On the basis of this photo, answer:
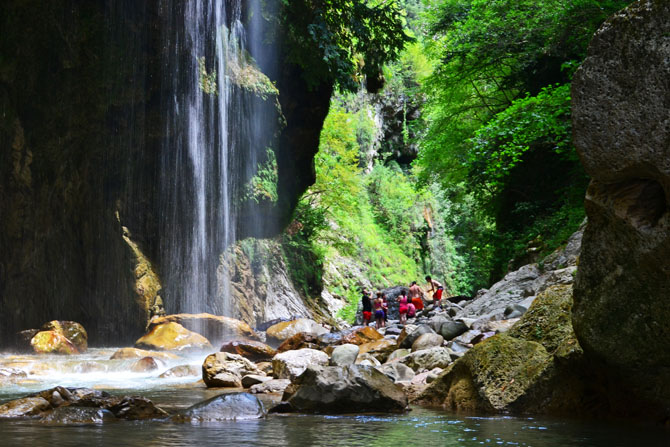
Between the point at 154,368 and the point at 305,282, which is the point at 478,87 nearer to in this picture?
the point at 305,282

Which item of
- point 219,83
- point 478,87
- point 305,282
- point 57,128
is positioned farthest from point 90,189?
point 478,87

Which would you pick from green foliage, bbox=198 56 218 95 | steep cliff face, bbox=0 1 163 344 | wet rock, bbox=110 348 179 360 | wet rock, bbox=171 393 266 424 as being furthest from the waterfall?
wet rock, bbox=171 393 266 424

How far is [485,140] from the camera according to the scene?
16.8 m

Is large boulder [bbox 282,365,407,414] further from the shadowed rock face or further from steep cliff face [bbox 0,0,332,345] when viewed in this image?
steep cliff face [bbox 0,0,332,345]

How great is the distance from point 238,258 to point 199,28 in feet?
24.8

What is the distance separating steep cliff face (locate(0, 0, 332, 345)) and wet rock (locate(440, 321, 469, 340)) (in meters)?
9.90

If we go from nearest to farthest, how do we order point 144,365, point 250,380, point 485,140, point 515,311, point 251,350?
1. point 250,380
2. point 515,311
3. point 144,365
4. point 251,350
5. point 485,140

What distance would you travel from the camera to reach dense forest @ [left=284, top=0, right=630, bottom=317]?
14.8 m

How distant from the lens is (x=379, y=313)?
17656mm

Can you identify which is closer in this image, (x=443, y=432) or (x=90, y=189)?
(x=443, y=432)

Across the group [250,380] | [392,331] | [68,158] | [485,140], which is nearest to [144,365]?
[250,380]

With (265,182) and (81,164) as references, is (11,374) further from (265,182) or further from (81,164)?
(265,182)

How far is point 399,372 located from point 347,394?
2239 millimetres

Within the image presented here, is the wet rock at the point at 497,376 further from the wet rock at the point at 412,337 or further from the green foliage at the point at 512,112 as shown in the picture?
the green foliage at the point at 512,112
